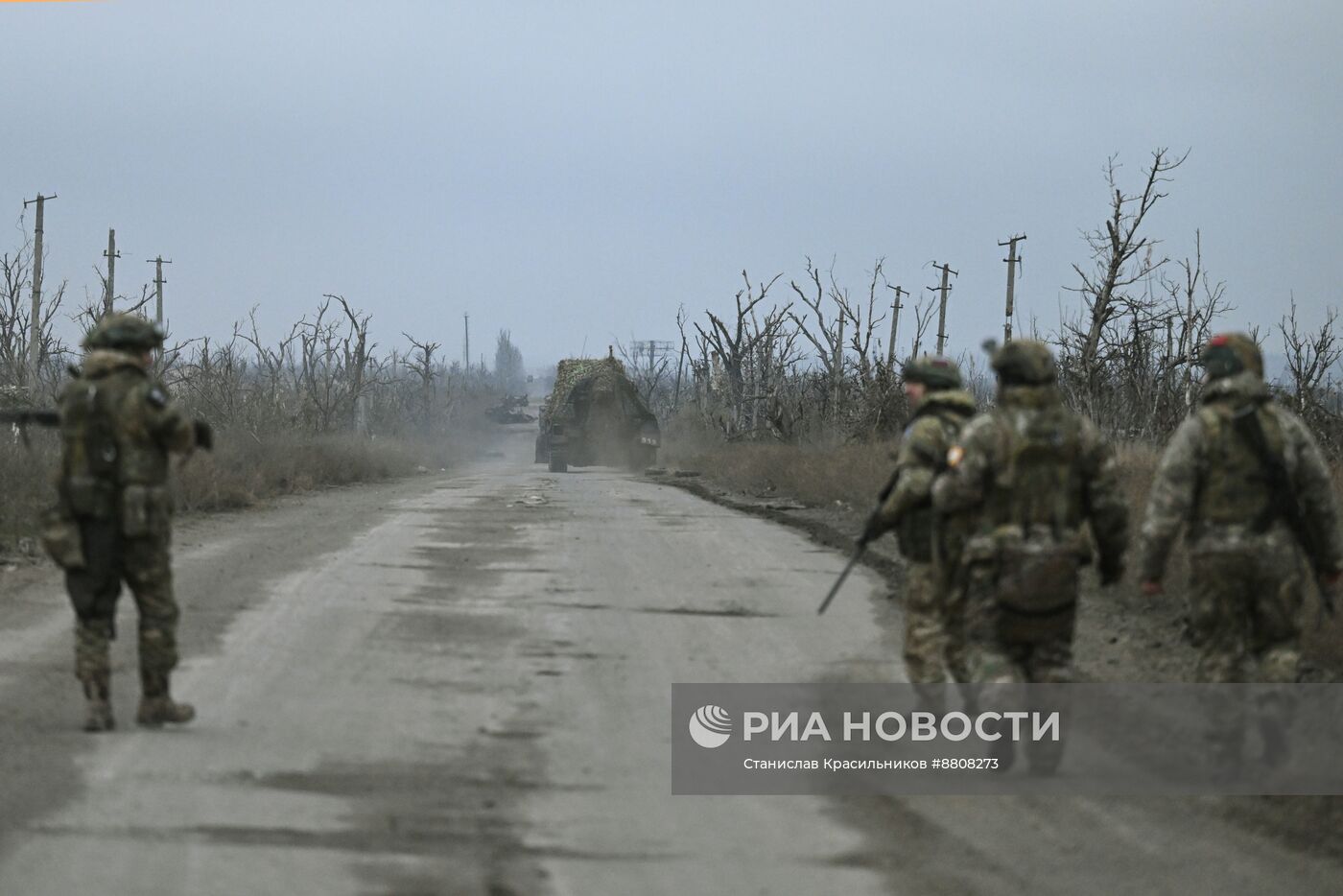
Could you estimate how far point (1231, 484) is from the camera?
678cm

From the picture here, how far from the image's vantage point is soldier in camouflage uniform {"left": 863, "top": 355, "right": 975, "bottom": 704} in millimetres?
7461

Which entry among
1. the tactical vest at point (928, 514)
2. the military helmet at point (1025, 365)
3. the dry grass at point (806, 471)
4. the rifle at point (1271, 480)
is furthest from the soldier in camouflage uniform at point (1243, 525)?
the dry grass at point (806, 471)

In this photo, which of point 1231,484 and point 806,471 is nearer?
point 1231,484

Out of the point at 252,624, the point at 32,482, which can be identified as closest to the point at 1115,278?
the point at 32,482

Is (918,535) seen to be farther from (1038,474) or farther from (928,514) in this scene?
(1038,474)

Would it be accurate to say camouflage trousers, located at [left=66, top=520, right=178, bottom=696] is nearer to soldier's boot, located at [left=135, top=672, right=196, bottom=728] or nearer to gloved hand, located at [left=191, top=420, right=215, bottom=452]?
soldier's boot, located at [left=135, top=672, right=196, bottom=728]

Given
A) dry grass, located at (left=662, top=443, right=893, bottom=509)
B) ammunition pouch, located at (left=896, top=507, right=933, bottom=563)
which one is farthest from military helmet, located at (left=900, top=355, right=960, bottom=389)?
dry grass, located at (left=662, top=443, right=893, bottom=509)

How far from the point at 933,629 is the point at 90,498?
3.81 metres

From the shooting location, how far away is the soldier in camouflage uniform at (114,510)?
734 centimetres

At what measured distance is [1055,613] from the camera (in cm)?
673

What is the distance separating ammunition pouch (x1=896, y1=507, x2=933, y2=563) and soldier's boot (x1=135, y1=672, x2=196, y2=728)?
11.0 ft

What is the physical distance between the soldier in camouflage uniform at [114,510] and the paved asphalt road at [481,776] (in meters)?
0.30

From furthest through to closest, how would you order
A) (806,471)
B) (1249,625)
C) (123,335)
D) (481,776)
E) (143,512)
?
(806,471) → (123,335) → (143,512) → (1249,625) → (481,776)

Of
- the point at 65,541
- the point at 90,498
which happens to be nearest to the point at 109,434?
the point at 90,498
